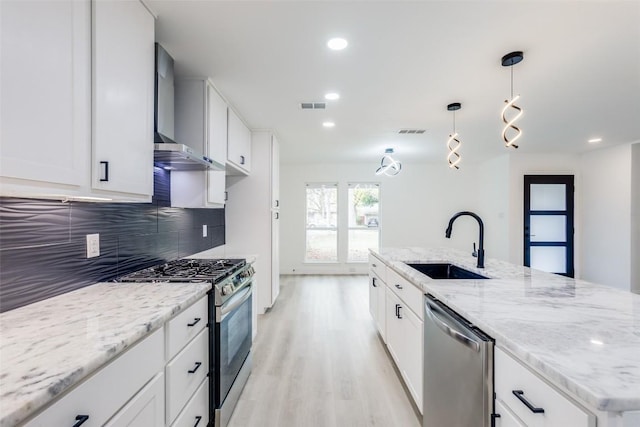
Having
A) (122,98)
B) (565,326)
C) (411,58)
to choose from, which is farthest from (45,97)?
(411,58)

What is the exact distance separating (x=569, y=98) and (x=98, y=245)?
13.8 feet

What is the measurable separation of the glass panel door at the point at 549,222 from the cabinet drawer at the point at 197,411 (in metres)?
6.30

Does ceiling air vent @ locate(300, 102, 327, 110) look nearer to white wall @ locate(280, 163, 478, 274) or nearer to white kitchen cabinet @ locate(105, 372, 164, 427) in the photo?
white kitchen cabinet @ locate(105, 372, 164, 427)

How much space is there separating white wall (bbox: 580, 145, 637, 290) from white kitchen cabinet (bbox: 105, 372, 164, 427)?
6.96 metres

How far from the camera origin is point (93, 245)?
169 centimetres

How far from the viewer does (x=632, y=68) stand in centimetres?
241

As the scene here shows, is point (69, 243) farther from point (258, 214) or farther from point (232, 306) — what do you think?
point (258, 214)

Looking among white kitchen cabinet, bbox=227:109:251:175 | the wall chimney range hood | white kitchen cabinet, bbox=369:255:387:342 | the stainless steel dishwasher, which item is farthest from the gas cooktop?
white kitchen cabinet, bbox=369:255:387:342

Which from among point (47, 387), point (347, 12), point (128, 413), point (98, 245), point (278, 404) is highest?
point (347, 12)

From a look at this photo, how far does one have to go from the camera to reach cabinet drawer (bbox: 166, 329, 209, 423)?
133 cm

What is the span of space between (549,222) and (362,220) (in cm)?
373

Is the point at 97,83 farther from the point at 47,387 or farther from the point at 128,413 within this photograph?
the point at 128,413

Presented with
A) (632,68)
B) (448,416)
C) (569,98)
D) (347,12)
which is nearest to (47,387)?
(448,416)

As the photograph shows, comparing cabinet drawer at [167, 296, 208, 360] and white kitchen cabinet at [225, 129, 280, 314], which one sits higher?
white kitchen cabinet at [225, 129, 280, 314]
